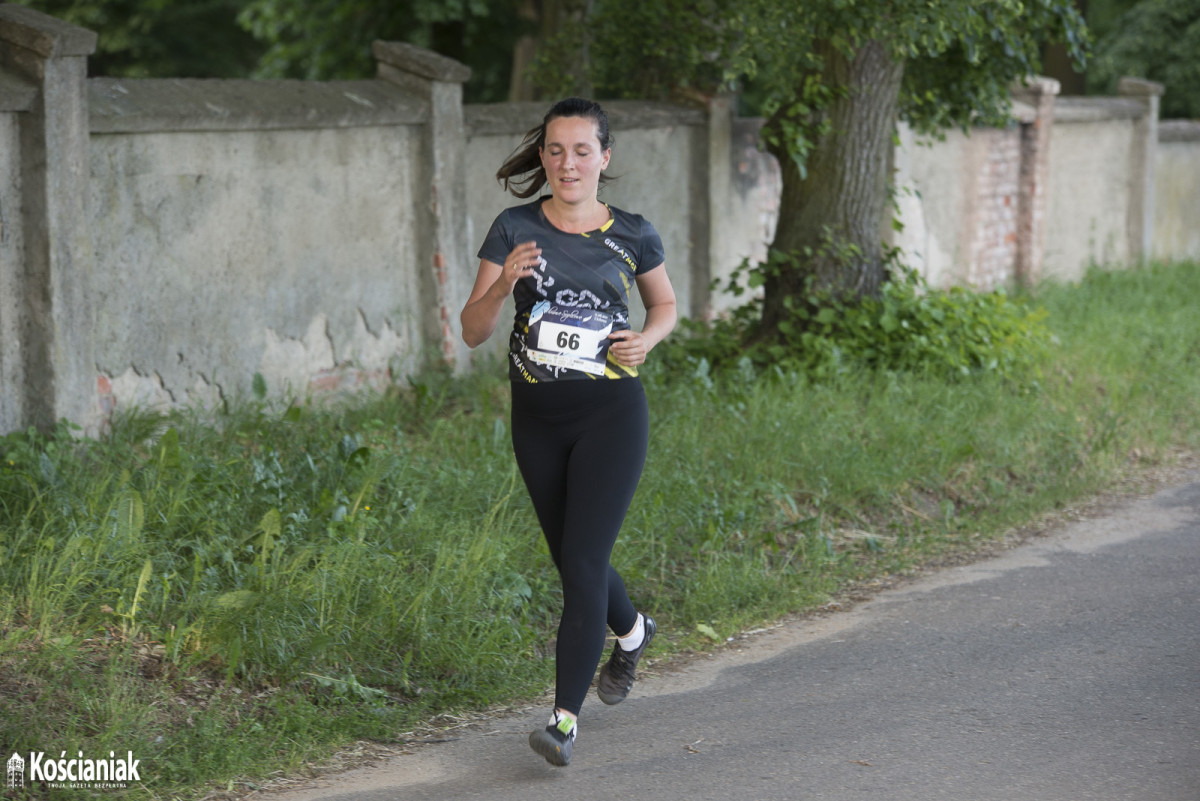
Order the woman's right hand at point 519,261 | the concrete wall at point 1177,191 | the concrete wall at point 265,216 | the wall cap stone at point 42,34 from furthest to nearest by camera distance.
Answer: the concrete wall at point 1177,191 < the concrete wall at point 265,216 < the wall cap stone at point 42,34 < the woman's right hand at point 519,261

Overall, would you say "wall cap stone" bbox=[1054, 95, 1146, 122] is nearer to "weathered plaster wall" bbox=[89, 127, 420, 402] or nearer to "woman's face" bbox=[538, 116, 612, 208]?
"weathered plaster wall" bbox=[89, 127, 420, 402]

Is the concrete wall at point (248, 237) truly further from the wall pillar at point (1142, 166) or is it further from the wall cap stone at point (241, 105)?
the wall pillar at point (1142, 166)

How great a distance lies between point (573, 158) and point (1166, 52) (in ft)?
60.0

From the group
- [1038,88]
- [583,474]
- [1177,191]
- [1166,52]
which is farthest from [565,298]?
[1166,52]

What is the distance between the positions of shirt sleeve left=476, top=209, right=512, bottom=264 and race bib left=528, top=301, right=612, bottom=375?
0.18m

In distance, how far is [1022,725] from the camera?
4.03 meters

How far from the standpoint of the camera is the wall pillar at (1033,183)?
520 inches

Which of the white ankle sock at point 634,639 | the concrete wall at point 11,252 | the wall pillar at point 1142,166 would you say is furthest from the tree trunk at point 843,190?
the wall pillar at point 1142,166

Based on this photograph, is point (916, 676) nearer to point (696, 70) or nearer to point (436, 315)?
point (436, 315)

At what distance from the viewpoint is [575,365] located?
3705 millimetres

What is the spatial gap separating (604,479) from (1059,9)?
6707 mm

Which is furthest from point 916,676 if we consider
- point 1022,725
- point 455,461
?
point 455,461

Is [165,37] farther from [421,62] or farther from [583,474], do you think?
[583,474]

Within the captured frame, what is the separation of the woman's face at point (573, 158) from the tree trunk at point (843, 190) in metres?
5.15
